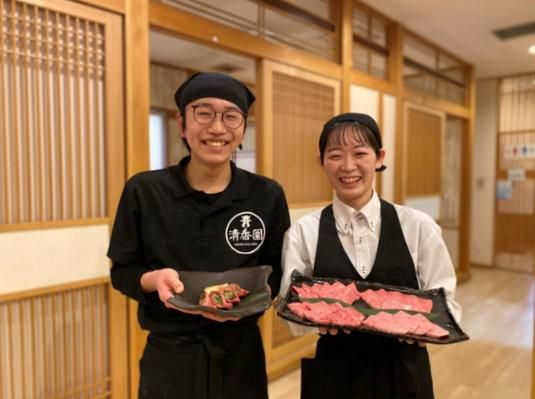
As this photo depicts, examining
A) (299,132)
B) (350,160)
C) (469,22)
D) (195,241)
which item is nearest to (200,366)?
(195,241)

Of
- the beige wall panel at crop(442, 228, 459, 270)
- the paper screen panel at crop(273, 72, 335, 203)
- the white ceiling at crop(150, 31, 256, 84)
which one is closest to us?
the paper screen panel at crop(273, 72, 335, 203)

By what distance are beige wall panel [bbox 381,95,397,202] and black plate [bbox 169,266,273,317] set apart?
2.80 m

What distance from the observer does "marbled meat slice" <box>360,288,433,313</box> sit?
3.80ft

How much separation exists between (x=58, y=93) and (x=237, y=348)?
4.39ft

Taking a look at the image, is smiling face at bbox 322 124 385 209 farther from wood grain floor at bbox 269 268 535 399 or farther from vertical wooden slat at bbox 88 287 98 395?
wood grain floor at bbox 269 268 535 399

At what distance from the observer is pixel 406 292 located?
1.20 metres

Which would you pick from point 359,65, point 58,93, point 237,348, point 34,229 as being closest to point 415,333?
point 237,348

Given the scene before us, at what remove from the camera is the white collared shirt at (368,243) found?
1235 millimetres

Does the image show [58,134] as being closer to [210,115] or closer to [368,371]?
[210,115]

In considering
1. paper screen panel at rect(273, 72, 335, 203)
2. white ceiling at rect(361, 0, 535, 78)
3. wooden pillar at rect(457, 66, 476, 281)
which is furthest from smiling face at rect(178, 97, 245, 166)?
wooden pillar at rect(457, 66, 476, 281)

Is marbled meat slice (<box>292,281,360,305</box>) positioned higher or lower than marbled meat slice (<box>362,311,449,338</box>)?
higher

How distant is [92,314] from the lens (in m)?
1.98

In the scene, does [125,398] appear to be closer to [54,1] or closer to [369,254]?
[369,254]

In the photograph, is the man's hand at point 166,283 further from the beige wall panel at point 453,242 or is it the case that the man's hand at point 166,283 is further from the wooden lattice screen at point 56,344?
the beige wall panel at point 453,242
